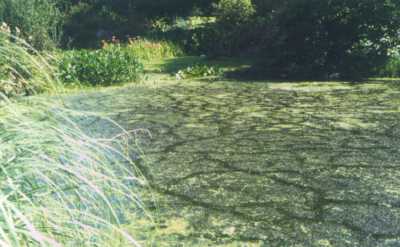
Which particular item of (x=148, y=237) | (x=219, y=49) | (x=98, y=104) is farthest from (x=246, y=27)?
(x=148, y=237)

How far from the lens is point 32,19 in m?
12.0

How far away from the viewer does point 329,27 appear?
1127 cm

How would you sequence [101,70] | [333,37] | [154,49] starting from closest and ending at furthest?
[101,70], [333,37], [154,49]

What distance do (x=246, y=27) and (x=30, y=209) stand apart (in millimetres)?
13706

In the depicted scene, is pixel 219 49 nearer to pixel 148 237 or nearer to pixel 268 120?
pixel 268 120

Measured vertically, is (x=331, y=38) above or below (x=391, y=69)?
above

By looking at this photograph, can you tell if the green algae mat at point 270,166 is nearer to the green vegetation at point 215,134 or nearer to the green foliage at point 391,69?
the green vegetation at point 215,134

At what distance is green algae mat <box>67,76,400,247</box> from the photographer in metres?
3.26

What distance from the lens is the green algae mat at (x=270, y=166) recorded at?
128 inches

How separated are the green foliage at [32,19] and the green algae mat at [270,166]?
392 cm

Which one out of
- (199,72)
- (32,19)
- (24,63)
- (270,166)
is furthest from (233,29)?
(24,63)

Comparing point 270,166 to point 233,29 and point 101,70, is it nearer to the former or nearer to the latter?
point 101,70

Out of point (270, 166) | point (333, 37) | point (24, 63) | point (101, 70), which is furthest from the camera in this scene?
point (333, 37)

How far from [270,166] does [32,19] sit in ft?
29.9
